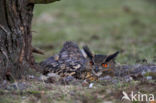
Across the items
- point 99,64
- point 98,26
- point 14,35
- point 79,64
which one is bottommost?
point 98,26

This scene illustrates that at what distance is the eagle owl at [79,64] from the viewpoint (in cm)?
523

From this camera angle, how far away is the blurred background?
427 inches

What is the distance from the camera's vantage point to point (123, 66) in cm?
600

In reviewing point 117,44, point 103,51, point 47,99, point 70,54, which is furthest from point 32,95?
point 117,44

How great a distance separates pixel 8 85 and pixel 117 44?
279 inches

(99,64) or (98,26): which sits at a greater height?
(99,64)

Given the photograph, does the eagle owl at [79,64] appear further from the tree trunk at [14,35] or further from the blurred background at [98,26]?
the blurred background at [98,26]

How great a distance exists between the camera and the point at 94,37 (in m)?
12.9

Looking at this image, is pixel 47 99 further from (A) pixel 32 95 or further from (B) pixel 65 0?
(B) pixel 65 0

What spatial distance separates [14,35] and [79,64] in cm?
136

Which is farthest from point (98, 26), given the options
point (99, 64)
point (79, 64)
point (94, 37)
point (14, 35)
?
point (14, 35)

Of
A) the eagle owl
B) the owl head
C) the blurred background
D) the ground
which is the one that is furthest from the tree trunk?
the blurred background

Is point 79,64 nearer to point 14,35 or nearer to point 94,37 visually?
point 14,35

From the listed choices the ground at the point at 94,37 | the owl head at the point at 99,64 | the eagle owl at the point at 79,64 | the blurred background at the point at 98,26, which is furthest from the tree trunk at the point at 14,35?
the blurred background at the point at 98,26
